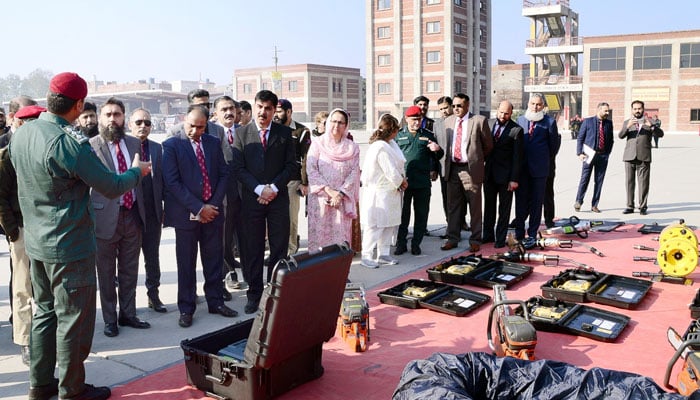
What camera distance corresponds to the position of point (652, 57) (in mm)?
47312

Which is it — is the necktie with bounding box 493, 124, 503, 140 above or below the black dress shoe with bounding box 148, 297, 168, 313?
above

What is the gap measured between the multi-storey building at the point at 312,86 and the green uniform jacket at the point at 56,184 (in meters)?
62.1

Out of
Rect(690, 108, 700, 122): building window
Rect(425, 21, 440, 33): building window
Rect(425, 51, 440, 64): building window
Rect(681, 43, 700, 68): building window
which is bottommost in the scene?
Rect(690, 108, 700, 122): building window

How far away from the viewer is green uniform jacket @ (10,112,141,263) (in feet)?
10.9

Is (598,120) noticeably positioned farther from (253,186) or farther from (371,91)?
(371,91)

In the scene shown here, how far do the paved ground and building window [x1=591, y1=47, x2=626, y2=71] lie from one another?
38551mm

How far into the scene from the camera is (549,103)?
5175cm

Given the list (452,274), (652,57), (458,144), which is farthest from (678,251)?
(652,57)

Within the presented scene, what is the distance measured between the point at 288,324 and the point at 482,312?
2476 millimetres

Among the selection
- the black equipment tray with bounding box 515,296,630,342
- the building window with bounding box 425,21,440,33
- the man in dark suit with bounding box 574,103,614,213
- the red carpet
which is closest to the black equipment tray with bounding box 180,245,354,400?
the red carpet

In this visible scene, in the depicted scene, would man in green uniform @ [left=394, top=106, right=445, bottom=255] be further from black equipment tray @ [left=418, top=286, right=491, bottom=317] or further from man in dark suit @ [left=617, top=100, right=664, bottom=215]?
man in dark suit @ [left=617, top=100, right=664, bottom=215]

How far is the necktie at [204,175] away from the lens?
5.15 meters

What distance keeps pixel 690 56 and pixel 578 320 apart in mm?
49080

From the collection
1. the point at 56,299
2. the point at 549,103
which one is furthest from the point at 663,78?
the point at 56,299
